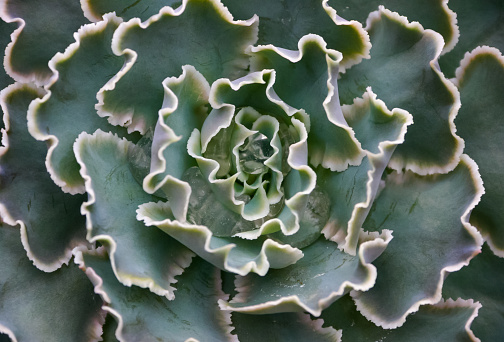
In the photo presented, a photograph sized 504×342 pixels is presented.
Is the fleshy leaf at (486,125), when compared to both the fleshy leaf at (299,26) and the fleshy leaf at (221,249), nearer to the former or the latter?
the fleshy leaf at (299,26)

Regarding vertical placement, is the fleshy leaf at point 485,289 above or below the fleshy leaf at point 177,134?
below

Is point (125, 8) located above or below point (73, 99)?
above

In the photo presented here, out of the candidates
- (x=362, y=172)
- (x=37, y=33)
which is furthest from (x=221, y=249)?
(x=37, y=33)

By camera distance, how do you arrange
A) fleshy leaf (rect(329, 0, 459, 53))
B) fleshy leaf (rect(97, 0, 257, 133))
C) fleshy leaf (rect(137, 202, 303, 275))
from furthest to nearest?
fleshy leaf (rect(329, 0, 459, 53))
fleshy leaf (rect(97, 0, 257, 133))
fleshy leaf (rect(137, 202, 303, 275))

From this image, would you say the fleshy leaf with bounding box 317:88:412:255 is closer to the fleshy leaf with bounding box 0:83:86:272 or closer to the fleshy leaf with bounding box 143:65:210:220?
the fleshy leaf with bounding box 143:65:210:220

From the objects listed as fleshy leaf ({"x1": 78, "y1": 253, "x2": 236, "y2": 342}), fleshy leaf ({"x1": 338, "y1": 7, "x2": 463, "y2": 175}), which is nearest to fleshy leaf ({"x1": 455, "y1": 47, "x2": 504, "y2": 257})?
fleshy leaf ({"x1": 338, "y1": 7, "x2": 463, "y2": 175})

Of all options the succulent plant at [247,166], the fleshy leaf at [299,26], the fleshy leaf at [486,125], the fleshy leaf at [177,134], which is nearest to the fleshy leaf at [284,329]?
the succulent plant at [247,166]

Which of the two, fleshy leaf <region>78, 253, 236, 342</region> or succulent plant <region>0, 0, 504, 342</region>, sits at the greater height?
succulent plant <region>0, 0, 504, 342</region>

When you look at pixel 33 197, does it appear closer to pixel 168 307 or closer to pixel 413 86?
pixel 168 307
